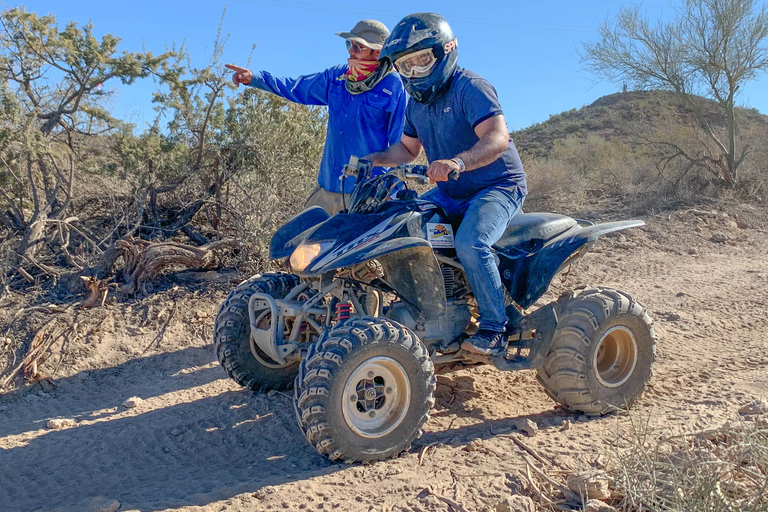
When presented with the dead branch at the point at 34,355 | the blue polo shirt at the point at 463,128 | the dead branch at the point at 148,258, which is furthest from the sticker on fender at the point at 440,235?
the dead branch at the point at 34,355

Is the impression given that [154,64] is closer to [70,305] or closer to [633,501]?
[70,305]

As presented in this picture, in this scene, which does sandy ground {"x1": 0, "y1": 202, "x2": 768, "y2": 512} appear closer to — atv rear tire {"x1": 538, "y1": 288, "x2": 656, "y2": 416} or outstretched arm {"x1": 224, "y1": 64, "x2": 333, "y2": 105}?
atv rear tire {"x1": 538, "y1": 288, "x2": 656, "y2": 416}

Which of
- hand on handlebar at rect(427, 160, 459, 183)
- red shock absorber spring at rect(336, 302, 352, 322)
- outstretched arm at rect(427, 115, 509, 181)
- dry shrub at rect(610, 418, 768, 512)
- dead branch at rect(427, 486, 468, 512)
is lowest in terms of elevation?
dead branch at rect(427, 486, 468, 512)

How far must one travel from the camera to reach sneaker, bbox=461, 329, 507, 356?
12.3ft

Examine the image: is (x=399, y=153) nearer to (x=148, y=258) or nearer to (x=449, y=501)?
(x=449, y=501)

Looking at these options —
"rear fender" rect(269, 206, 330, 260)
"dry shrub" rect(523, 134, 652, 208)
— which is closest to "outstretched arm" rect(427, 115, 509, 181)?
"rear fender" rect(269, 206, 330, 260)

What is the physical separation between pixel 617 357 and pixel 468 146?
68.6 inches

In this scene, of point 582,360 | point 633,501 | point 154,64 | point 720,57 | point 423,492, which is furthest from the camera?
point 720,57

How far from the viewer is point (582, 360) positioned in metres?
3.99

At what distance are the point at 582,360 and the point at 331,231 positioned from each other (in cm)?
172

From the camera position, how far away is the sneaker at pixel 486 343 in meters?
3.74

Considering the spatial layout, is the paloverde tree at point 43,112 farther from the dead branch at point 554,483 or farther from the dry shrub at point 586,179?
the dry shrub at point 586,179

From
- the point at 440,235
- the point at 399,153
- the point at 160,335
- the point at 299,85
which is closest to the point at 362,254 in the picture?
the point at 440,235

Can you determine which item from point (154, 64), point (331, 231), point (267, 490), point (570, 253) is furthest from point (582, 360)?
point (154, 64)
